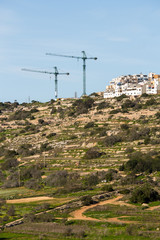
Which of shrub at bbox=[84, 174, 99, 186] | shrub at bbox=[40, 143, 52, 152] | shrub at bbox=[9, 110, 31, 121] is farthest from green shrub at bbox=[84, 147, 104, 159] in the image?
shrub at bbox=[9, 110, 31, 121]

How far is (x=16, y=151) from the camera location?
9356 centimetres

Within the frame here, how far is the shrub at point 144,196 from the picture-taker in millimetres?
44531

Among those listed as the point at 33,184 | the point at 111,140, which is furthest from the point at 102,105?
the point at 33,184

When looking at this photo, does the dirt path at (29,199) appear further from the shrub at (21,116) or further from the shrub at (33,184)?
the shrub at (21,116)

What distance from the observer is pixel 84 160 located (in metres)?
74.6

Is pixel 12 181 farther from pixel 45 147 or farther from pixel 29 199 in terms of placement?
pixel 45 147

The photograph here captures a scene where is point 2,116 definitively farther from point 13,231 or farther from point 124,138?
point 13,231

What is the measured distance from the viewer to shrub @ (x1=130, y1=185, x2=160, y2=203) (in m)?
44.5

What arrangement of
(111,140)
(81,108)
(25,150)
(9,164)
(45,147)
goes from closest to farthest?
(9,164), (111,140), (45,147), (25,150), (81,108)

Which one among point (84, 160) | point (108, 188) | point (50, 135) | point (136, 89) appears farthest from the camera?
point (136, 89)

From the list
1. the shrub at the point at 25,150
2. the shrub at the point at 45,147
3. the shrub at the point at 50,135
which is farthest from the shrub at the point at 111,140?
the shrub at the point at 50,135

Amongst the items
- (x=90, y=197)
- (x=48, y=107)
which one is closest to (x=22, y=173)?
(x=90, y=197)

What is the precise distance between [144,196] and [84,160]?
101 ft

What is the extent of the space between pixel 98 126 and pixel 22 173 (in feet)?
110
